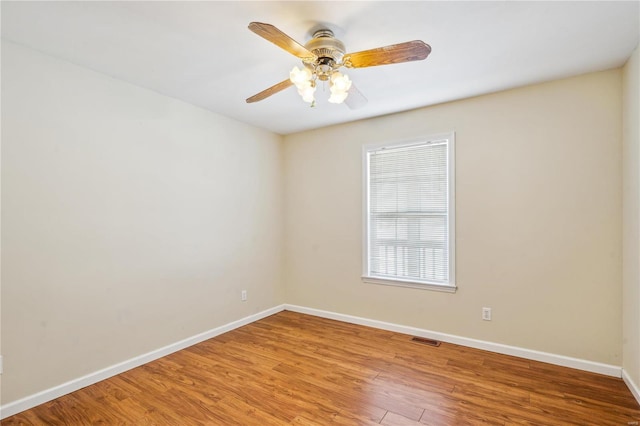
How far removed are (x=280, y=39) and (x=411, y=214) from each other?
2.47m

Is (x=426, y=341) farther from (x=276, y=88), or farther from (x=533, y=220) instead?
(x=276, y=88)

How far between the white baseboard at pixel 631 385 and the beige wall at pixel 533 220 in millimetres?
116

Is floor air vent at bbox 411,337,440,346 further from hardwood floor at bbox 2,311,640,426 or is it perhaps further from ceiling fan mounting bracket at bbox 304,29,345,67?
ceiling fan mounting bracket at bbox 304,29,345,67

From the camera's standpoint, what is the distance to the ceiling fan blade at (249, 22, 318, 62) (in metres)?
1.51

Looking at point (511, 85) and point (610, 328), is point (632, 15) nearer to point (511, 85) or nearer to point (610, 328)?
point (511, 85)

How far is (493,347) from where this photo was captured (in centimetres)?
305

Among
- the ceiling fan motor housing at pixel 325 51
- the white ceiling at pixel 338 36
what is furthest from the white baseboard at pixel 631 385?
the ceiling fan motor housing at pixel 325 51

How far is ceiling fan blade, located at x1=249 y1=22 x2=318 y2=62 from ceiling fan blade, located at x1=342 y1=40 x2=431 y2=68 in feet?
0.74

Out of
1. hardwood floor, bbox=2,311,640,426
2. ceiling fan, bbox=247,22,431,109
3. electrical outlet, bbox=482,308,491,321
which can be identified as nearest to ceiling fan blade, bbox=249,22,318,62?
ceiling fan, bbox=247,22,431,109

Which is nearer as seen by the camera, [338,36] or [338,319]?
[338,36]

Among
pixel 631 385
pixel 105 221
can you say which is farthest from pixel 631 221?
pixel 105 221

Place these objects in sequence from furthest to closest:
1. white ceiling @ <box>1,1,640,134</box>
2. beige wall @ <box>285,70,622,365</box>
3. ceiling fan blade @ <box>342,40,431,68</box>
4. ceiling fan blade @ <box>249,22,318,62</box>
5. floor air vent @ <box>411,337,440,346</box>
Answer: floor air vent @ <box>411,337,440,346</box>
beige wall @ <box>285,70,622,365</box>
white ceiling @ <box>1,1,640,134</box>
ceiling fan blade @ <box>342,40,431,68</box>
ceiling fan blade @ <box>249,22,318,62</box>

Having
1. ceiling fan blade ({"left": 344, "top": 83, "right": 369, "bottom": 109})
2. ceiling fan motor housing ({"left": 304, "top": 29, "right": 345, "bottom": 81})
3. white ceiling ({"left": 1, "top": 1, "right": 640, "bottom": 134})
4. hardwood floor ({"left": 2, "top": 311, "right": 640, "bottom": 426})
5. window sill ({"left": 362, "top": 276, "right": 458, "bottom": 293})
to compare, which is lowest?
hardwood floor ({"left": 2, "top": 311, "right": 640, "bottom": 426})

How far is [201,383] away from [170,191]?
1787 millimetres
